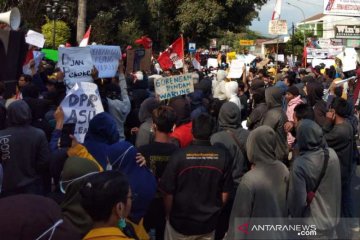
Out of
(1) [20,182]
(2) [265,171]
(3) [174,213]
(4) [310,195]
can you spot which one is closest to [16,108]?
(1) [20,182]

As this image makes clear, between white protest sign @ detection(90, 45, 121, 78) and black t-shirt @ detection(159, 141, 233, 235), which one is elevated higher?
white protest sign @ detection(90, 45, 121, 78)

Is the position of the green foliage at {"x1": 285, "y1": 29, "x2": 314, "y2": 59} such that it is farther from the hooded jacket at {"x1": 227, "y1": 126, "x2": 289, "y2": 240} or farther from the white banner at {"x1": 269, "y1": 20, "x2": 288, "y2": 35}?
the hooded jacket at {"x1": 227, "y1": 126, "x2": 289, "y2": 240}

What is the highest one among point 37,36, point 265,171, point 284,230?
point 37,36

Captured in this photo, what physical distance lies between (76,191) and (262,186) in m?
1.50

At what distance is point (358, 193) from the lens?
25.2 ft

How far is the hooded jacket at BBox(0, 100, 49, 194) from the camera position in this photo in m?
4.75

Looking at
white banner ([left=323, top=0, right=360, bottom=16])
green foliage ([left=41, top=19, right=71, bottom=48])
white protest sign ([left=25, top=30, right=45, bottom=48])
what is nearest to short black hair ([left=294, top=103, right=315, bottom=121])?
white protest sign ([left=25, top=30, right=45, bottom=48])

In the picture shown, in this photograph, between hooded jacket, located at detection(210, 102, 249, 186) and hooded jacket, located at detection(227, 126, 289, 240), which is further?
hooded jacket, located at detection(210, 102, 249, 186)

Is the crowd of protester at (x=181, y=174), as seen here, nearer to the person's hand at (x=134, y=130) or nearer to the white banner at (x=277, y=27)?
the person's hand at (x=134, y=130)

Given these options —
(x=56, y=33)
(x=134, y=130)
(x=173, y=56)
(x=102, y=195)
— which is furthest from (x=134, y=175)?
(x=56, y=33)

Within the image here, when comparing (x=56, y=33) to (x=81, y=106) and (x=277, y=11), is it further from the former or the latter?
(x=277, y=11)

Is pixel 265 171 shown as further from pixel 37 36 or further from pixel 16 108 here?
pixel 37 36

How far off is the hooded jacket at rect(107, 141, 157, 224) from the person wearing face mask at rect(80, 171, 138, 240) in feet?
4.33

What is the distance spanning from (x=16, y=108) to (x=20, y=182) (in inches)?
28.0
